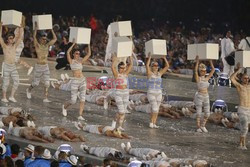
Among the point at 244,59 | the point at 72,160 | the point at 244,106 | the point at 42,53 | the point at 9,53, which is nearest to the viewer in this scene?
the point at 72,160

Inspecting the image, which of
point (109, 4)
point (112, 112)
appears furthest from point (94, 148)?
point (109, 4)

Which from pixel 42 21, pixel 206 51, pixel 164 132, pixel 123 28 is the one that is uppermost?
pixel 42 21

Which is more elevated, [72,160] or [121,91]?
[121,91]

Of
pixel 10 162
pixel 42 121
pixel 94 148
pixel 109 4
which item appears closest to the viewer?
pixel 10 162

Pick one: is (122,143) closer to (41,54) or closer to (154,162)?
(154,162)

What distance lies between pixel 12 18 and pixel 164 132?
4.83 meters

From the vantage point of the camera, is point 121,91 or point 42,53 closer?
point 121,91

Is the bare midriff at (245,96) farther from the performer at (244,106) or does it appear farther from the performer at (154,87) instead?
the performer at (154,87)

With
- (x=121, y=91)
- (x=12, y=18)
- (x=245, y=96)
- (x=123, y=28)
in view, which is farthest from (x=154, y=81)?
(x=12, y=18)

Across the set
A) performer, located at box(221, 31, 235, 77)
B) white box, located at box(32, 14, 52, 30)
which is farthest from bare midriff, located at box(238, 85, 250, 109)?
performer, located at box(221, 31, 235, 77)

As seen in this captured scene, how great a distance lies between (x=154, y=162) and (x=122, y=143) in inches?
76.6

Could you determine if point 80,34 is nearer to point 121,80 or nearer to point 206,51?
point 121,80

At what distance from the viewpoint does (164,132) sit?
22.2 metres

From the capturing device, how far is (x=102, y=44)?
3603 centimetres
